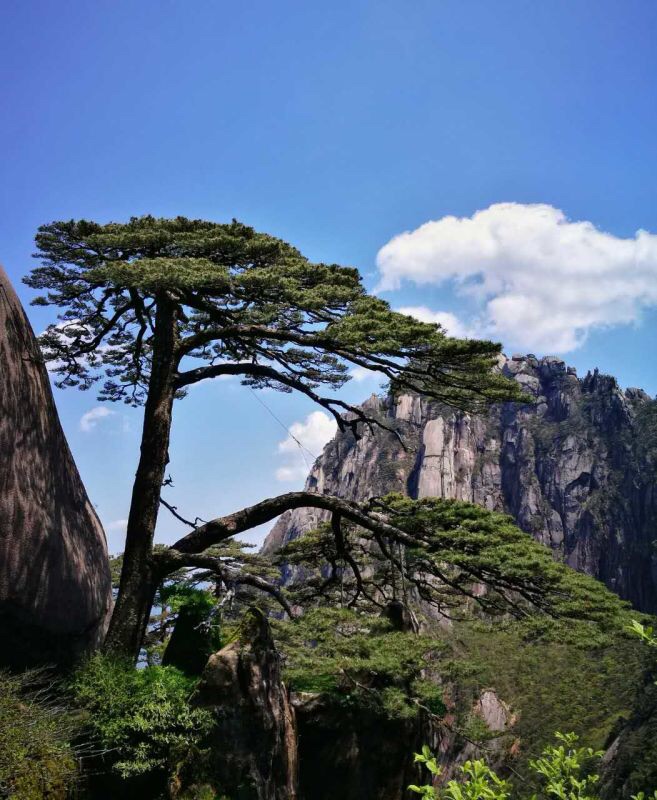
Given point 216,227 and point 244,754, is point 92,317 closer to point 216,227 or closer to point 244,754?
point 216,227

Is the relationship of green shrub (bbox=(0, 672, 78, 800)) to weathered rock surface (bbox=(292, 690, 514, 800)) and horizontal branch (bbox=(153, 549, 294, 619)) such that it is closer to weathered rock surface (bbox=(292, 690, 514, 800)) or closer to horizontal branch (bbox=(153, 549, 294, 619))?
horizontal branch (bbox=(153, 549, 294, 619))

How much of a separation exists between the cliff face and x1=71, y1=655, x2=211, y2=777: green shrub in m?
73.0

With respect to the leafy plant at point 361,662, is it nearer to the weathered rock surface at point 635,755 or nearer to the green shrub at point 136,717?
the green shrub at point 136,717

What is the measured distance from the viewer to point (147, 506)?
882 cm

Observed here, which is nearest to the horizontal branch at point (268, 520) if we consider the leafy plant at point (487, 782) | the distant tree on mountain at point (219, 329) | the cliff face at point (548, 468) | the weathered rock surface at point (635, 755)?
the distant tree on mountain at point (219, 329)

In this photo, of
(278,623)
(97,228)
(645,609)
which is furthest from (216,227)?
(645,609)

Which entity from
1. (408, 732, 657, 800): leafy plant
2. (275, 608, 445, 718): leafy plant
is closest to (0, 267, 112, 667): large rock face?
(275, 608, 445, 718): leafy plant

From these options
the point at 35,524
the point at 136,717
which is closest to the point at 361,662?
the point at 136,717

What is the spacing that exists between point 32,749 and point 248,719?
257 centimetres

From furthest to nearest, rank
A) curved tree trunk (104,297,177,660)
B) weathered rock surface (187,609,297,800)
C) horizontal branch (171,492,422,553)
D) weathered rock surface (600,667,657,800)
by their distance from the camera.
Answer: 1. weathered rock surface (600,667,657,800)
2. horizontal branch (171,492,422,553)
3. curved tree trunk (104,297,177,660)
4. weathered rock surface (187,609,297,800)

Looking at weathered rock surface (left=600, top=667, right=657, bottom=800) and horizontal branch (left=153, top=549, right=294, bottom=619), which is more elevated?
horizontal branch (left=153, top=549, right=294, bottom=619)

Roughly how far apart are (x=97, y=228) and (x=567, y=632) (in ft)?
26.4

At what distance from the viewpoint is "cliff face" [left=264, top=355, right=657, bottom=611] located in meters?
82.4

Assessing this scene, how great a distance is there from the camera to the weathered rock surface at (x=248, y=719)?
7.25 metres
